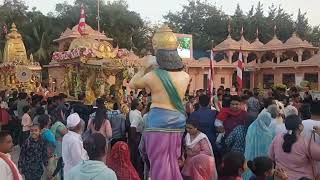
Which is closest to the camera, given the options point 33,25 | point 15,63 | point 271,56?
point 15,63

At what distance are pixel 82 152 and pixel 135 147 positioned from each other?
275 cm

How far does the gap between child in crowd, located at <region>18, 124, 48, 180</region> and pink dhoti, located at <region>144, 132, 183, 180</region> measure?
161 cm

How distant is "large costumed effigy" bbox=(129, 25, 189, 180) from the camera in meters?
5.01

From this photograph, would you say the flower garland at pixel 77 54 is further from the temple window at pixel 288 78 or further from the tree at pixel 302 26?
the tree at pixel 302 26

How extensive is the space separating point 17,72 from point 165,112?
20.1 meters

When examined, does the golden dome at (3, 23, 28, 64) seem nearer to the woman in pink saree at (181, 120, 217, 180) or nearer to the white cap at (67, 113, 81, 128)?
the white cap at (67, 113, 81, 128)

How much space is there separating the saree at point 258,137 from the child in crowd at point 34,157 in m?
2.48

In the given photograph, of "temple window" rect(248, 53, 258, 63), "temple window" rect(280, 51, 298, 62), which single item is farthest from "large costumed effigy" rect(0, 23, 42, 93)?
"temple window" rect(280, 51, 298, 62)

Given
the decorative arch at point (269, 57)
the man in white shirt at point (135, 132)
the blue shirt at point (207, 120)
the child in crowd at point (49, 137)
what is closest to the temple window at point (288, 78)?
the decorative arch at point (269, 57)

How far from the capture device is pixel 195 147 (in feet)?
17.5

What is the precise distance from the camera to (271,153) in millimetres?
4973

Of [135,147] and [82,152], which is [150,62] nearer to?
[82,152]

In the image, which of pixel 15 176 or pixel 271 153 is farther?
pixel 271 153

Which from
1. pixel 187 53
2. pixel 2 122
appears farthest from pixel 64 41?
pixel 2 122
